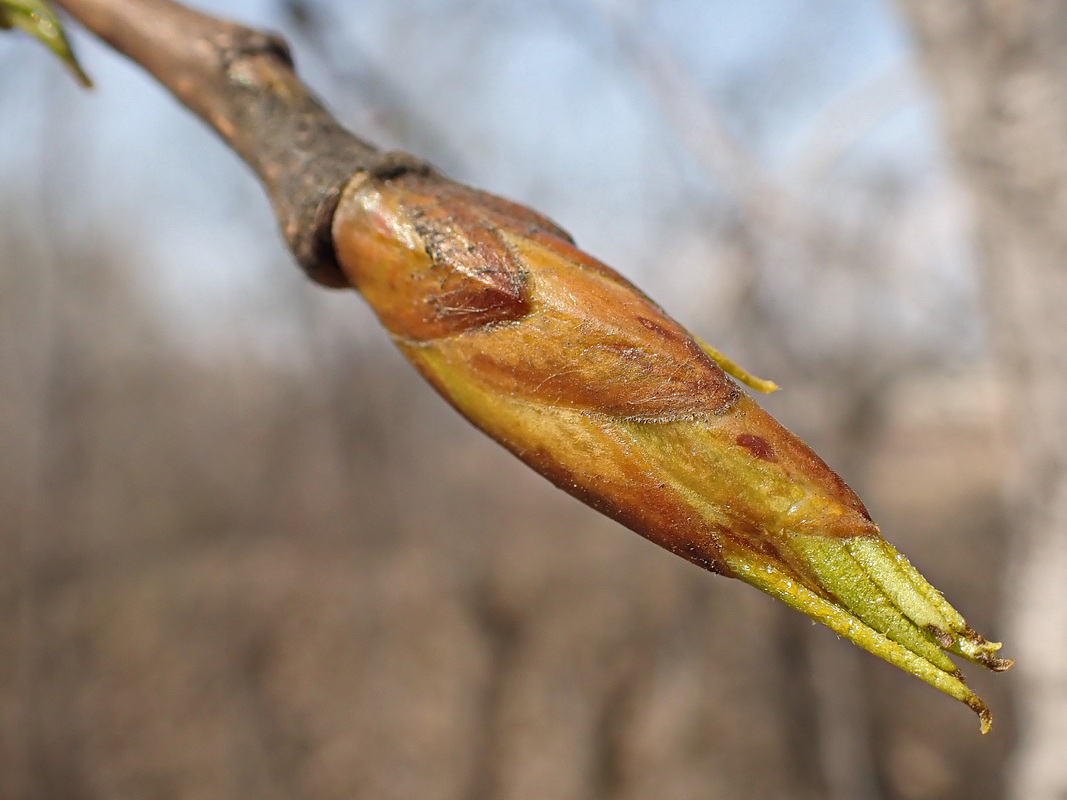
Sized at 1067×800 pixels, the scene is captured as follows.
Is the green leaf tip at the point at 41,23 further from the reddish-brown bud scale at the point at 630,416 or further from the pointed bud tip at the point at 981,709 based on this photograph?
the pointed bud tip at the point at 981,709

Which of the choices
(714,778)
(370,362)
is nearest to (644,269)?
(370,362)

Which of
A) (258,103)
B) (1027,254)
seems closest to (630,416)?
(258,103)

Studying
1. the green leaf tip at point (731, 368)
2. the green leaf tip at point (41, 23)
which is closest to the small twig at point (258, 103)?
the green leaf tip at point (41, 23)

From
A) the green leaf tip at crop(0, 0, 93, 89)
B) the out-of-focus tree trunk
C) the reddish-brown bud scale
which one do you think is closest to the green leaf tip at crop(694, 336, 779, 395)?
the reddish-brown bud scale

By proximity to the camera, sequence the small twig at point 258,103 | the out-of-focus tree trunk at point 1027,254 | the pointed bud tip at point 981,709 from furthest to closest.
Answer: the out-of-focus tree trunk at point 1027,254 → the small twig at point 258,103 → the pointed bud tip at point 981,709

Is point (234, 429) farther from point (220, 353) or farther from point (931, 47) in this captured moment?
point (931, 47)
